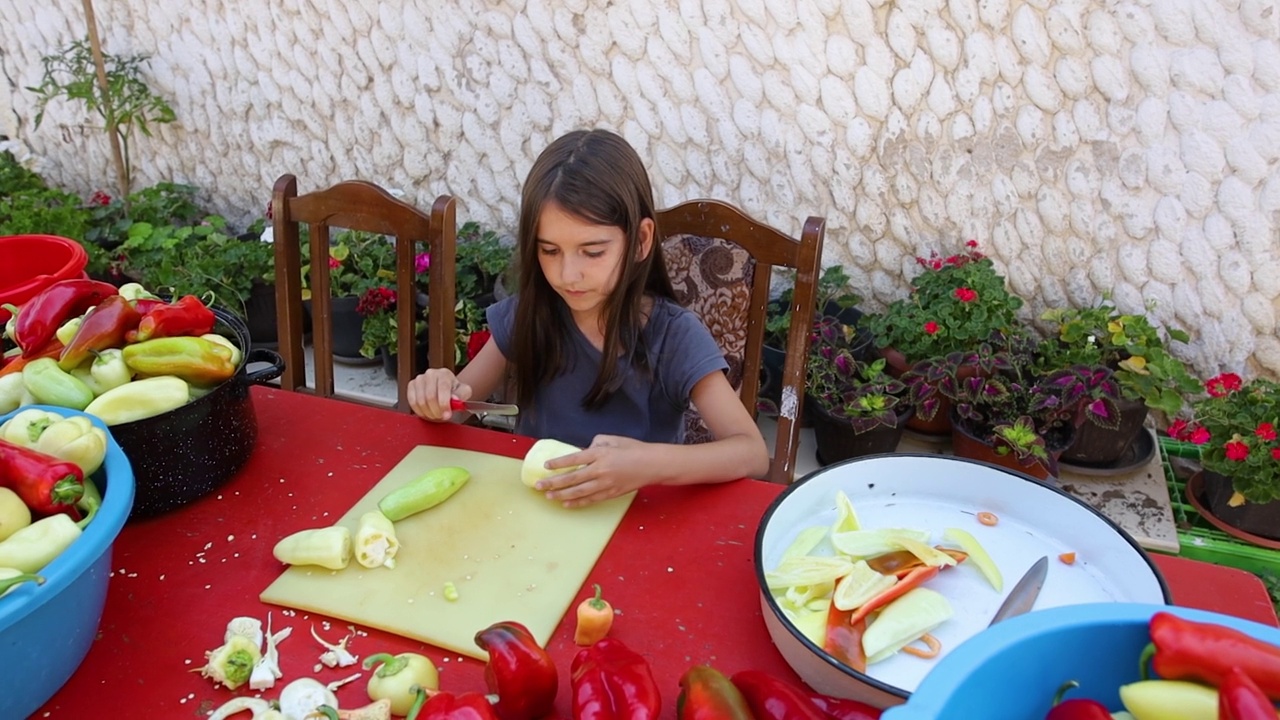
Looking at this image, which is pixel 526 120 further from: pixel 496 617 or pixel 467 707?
pixel 467 707

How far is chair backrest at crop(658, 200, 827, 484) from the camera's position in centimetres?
213

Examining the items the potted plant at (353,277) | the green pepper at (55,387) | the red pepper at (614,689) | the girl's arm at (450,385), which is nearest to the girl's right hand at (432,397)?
the girl's arm at (450,385)

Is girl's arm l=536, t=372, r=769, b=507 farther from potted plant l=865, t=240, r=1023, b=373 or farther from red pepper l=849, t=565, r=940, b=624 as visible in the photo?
potted plant l=865, t=240, r=1023, b=373

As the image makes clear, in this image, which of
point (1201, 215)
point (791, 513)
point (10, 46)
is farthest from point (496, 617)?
point (10, 46)

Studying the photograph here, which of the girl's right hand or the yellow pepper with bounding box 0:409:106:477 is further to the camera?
the girl's right hand

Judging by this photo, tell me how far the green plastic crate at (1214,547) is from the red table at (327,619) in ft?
6.16

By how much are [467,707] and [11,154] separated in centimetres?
588

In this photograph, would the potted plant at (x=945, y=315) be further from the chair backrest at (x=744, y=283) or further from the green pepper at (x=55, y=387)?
the green pepper at (x=55, y=387)

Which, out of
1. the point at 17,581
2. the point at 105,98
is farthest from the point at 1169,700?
the point at 105,98

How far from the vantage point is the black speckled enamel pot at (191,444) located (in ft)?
4.62

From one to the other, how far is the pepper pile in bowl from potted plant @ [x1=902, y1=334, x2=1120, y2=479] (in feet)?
8.20

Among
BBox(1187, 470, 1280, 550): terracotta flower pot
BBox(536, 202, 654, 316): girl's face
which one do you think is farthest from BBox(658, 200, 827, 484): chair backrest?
BBox(1187, 470, 1280, 550): terracotta flower pot

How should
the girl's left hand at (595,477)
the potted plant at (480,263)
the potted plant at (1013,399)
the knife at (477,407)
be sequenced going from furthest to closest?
the potted plant at (480,263)
the potted plant at (1013,399)
the knife at (477,407)
the girl's left hand at (595,477)

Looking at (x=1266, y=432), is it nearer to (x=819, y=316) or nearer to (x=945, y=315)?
(x=945, y=315)
